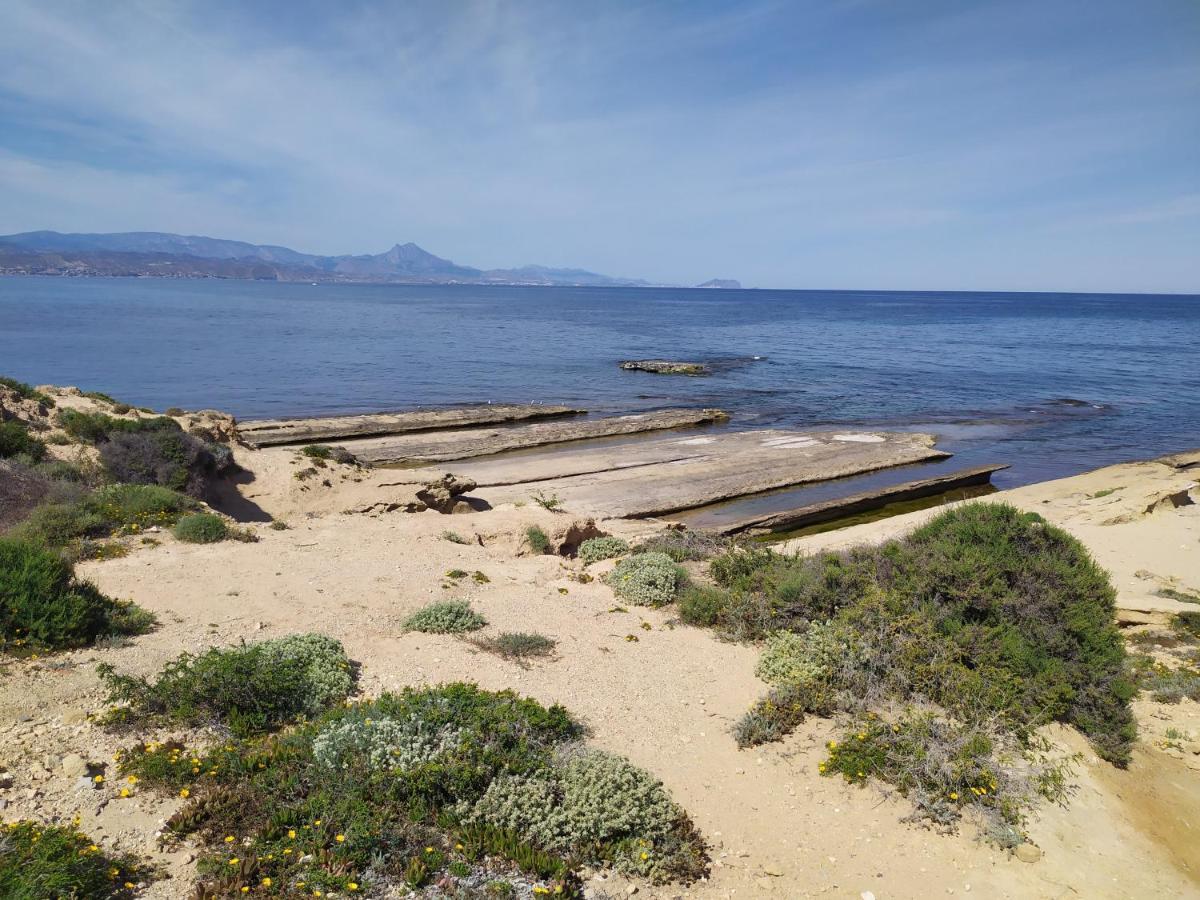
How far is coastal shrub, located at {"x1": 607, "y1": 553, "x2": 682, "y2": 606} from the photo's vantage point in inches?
460

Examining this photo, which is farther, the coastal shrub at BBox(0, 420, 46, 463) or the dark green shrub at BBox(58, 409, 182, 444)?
the dark green shrub at BBox(58, 409, 182, 444)

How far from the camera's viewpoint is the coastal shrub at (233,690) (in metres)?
6.81

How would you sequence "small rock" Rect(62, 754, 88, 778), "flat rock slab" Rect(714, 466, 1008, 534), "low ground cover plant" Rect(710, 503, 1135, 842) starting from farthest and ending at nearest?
"flat rock slab" Rect(714, 466, 1008, 534), "low ground cover plant" Rect(710, 503, 1135, 842), "small rock" Rect(62, 754, 88, 778)

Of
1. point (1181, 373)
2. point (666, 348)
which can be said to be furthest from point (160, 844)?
point (1181, 373)

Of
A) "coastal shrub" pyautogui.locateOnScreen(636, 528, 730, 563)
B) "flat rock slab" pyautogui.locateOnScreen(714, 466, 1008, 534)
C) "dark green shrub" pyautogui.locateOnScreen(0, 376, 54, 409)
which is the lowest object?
"flat rock slab" pyautogui.locateOnScreen(714, 466, 1008, 534)

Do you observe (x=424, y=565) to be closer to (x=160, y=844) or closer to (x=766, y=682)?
(x=766, y=682)

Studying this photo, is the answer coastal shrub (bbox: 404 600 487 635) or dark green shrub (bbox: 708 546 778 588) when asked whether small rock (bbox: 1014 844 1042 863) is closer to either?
dark green shrub (bbox: 708 546 778 588)

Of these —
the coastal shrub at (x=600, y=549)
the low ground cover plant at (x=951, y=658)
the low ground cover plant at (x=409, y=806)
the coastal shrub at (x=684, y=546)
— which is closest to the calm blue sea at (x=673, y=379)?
the coastal shrub at (x=684, y=546)

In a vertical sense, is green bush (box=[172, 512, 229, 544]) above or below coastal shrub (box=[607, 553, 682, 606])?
above

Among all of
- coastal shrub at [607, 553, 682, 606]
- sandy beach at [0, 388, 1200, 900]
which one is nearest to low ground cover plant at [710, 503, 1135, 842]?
sandy beach at [0, 388, 1200, 900]

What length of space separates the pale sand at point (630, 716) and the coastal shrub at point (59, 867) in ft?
0.72

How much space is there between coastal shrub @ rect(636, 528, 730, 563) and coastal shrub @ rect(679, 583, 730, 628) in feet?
8.37

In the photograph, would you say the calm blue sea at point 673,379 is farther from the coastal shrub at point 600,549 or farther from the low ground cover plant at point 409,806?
the low ground cover plant at point 409,806

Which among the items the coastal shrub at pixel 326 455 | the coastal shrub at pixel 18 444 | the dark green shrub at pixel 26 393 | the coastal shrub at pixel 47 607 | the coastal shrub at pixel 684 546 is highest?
the dark green shrub at pixel 26 393
